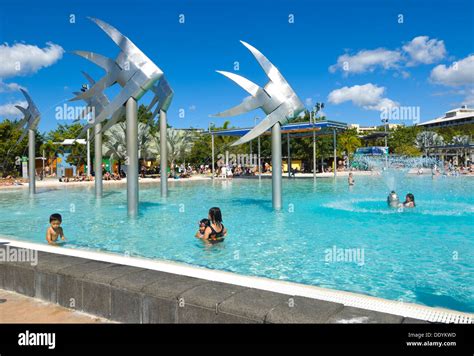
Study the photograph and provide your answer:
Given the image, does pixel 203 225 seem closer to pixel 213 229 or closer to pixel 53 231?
pixel 213 229

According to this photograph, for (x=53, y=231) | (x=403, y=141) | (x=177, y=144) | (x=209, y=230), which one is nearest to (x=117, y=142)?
(x=177, y=144)

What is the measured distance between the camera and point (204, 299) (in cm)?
343

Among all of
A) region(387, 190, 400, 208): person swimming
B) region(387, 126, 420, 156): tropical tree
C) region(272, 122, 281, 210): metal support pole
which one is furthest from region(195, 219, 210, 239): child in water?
region(387, 126, 420, 156): tropical tree

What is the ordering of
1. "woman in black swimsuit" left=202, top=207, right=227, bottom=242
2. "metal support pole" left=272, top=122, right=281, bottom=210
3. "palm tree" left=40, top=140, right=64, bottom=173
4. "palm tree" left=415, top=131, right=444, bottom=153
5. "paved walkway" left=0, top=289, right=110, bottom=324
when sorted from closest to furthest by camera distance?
"paved walkway" left=0, top=289, right=110, bottom=324
"woman in black swimsuit" left=202, top=207, right=227, bottom=242
"metal support pole" left=272, top=122, right=281, bottom=210
"palm tree" left=40, top=140, right=64, bottom=173
"palm tree" left=415, top=131, right=444, bottom=153

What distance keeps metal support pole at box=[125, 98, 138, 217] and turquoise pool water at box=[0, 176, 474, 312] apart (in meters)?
0.53

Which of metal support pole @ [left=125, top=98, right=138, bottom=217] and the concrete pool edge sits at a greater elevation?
metal support pole @ [left=125, top=98, right=138, bottom=217]

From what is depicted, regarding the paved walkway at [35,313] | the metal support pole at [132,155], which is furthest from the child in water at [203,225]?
the paved walkway at [35,313]

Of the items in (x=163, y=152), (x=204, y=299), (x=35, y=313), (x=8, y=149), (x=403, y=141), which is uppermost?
(x=403, y=141)

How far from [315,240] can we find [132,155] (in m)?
6.06

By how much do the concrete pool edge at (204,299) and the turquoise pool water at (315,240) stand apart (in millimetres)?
1602

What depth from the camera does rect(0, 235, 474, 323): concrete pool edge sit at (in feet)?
10.4

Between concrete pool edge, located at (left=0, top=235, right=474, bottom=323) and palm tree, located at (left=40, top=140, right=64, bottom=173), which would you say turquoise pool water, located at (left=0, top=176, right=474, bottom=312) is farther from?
palm tree, located at (left=40, top=140, right=64, bottom=173)

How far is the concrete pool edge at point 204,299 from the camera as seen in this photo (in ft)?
10.4

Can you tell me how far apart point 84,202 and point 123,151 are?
77.0 feet
